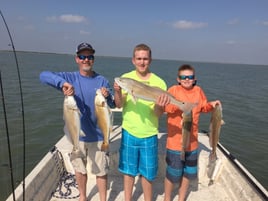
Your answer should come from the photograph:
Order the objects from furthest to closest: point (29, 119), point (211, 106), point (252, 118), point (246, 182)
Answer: point (252, 118)
point (29, 119)
point (246, 182)
point (211, 106)

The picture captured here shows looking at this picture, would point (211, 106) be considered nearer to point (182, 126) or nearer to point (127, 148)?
point (182, 126)

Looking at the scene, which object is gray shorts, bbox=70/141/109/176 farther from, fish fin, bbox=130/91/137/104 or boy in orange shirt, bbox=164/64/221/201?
boy in orange shirt, bbox=164/64/221/201

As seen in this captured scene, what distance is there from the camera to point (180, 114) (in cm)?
423

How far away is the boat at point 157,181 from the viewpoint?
4.69 metres

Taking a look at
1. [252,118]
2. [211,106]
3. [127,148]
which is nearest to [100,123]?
[127,148]

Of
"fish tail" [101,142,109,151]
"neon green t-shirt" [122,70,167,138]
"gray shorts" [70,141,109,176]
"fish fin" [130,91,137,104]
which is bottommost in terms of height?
"gray shorts" [70,141,109,176]

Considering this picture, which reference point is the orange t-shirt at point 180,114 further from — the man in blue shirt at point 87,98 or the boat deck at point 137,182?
the boat deck at point 137,182

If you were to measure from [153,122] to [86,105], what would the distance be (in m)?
1.05

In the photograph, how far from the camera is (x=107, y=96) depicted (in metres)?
3.85

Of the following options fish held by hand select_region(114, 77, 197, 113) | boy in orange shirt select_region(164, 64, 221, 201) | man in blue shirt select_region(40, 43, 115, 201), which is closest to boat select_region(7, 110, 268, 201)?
man in blue shirt select_region(40, 43, 115, 201)

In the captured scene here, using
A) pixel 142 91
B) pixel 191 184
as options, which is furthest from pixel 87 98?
pixel 191 184

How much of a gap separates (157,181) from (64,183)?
1.92 meters

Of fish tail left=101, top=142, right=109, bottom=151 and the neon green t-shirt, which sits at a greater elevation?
the neon green t-shirt

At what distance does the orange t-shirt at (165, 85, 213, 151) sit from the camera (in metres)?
4.23
